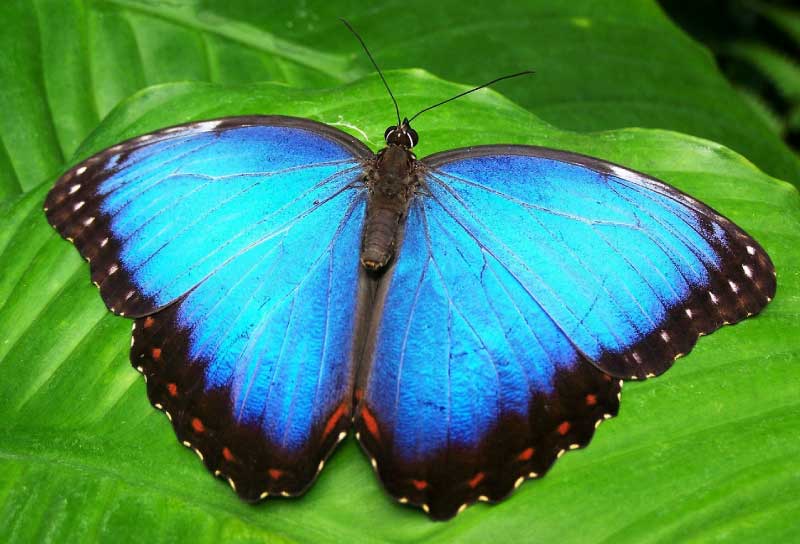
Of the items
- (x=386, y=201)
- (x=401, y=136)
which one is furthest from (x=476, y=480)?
(x=401, y=136)

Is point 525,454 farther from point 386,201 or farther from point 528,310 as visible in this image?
point 386,201

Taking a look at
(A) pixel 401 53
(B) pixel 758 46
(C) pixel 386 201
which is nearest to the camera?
(C) pixel 386 201

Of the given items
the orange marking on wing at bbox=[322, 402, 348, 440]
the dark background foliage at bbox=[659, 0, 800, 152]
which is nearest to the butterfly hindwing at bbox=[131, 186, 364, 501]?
the orange marking on wing at bbox=[322, 402, 348, 440]

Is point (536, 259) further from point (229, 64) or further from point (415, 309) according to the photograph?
point (229, 64)

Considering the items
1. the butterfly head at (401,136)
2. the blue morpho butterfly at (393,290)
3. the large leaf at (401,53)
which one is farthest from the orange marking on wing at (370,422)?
the large leaf at (401,53)

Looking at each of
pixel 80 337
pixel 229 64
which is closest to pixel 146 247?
pixel 80 337

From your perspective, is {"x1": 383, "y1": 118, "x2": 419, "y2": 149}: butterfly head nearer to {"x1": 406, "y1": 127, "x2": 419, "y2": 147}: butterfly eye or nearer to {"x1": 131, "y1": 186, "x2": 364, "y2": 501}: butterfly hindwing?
{"x1": 406, "y1": 127, "x2": 419, "y2": 147}: butterfly eye

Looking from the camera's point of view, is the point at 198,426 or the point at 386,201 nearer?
the point at 198,426

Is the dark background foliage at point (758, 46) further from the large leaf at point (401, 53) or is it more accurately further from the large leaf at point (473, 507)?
the large leaf at point (473, 507)
